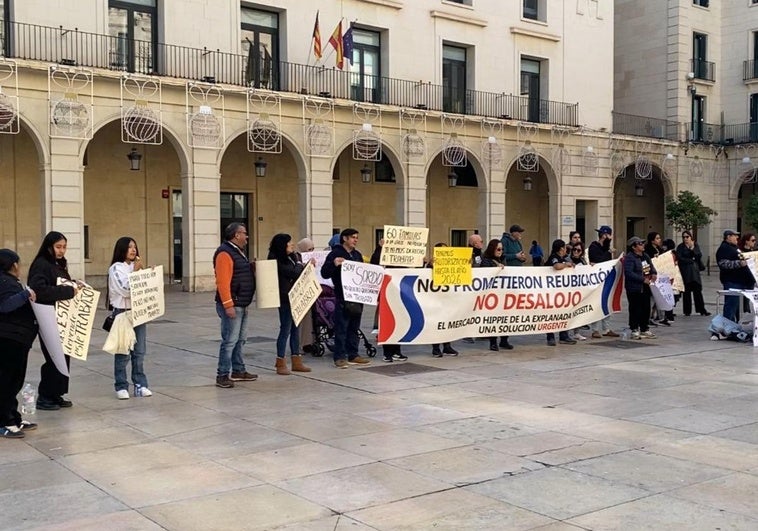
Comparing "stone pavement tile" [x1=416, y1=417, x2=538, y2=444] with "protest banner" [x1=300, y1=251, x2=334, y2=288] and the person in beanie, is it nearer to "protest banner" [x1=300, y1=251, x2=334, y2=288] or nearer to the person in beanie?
the person in beanie

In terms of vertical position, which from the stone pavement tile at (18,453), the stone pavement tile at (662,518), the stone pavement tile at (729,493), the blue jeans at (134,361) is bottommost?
the stone pavement tile at (18,453)

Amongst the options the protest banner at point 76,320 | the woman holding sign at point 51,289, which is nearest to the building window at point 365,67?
the protest banner at point 76,320

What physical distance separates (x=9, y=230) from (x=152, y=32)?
7.23 metres

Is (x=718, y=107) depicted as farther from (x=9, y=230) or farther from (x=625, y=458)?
(x=625, y=458)

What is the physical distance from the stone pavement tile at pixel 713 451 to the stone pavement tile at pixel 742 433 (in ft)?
0.38

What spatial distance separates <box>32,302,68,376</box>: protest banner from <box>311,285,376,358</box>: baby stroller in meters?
4.74

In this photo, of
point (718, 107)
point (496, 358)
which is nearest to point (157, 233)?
point (496, 358)

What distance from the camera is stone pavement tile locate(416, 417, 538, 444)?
7.71 m

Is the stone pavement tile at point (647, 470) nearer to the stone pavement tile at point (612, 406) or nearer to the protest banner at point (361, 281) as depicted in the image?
the stone pavement tile at point (612, 406)

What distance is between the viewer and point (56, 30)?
22625 mm

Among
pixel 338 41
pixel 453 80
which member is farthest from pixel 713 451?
pixel 453 80

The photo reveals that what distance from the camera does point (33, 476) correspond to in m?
6.51

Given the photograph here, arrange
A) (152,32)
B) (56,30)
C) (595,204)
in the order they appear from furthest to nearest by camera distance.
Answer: (595,204), (152,32), (56,30)

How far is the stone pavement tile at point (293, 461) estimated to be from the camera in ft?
21.5
